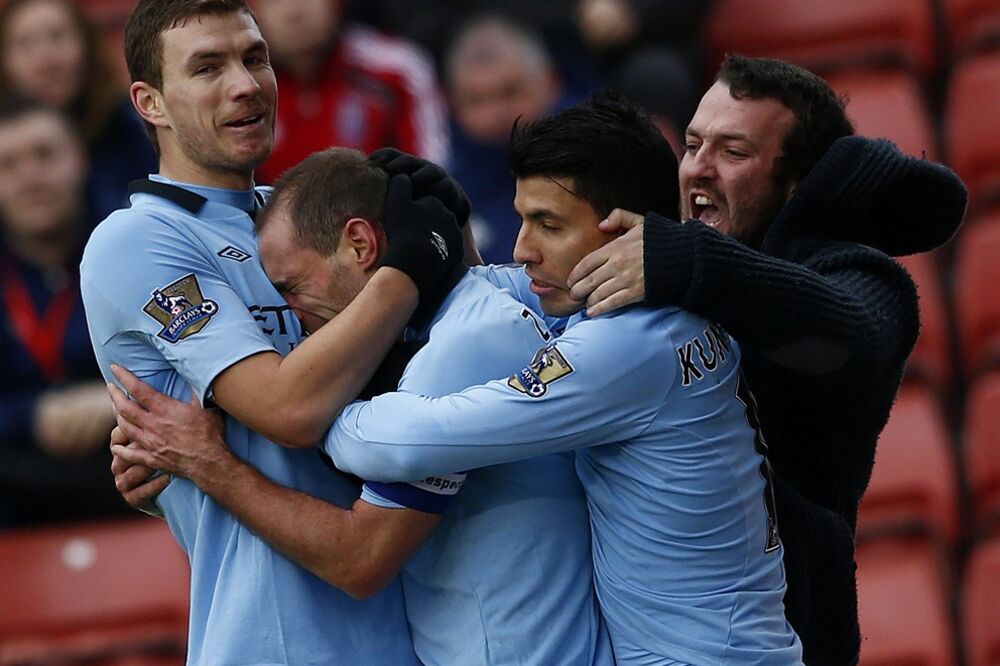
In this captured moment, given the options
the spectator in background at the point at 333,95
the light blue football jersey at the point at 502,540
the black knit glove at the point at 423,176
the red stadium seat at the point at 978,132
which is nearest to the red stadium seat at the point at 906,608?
the red stadium seat at the point at 978,132

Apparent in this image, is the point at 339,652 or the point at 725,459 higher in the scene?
the point at 725,459

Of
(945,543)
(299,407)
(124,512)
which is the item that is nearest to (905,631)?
(945,543)

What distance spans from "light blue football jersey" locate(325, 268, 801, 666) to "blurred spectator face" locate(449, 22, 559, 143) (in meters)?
2.91

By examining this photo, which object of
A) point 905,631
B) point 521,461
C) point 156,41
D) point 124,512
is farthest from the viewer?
point 124,512

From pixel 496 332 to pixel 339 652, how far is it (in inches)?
21.4

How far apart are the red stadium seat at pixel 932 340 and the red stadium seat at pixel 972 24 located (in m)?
0.89

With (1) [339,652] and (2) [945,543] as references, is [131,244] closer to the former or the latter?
(1) [339,652]

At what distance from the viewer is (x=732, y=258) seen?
237 centimetres

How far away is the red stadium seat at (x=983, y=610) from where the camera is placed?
4.41 metres

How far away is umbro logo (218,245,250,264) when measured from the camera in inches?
103

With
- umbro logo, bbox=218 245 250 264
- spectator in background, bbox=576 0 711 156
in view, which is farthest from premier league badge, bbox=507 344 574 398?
spectator in background, bbox=576 0 711 156

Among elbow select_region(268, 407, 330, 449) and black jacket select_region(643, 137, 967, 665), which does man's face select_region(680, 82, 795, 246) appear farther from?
elbow select_region(268, 407, 330, 449)

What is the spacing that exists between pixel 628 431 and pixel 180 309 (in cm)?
69

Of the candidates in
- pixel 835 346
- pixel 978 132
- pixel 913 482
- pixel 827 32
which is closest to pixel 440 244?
pixel 835 346
